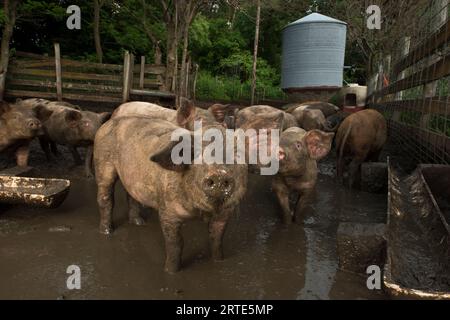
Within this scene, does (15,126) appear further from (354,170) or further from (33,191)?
(354,170)

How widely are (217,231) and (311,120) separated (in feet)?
19.8

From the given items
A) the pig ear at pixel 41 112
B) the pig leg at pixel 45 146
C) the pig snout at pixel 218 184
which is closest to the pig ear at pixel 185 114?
the pig snout at pixel 218 184

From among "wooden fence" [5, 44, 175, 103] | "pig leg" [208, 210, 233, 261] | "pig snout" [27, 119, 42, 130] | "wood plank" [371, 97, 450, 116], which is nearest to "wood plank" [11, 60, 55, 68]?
"wooden fence" [5, 44, 175, 103]

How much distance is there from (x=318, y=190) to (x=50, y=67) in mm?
9748

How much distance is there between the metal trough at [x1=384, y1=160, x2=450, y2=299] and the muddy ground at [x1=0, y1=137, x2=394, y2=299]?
0.35 meters

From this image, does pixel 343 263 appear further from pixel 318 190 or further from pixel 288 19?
pixel 288 19

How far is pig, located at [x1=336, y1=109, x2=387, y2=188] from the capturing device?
21.3 feet

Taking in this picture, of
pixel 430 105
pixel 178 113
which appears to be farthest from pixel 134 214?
pixel 430 105

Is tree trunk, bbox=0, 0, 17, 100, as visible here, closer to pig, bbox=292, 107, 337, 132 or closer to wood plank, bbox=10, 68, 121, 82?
wood plank, bbox=10, 68, 121, 82

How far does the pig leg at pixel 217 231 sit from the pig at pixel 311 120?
5572mm

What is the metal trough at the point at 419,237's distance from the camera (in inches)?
110

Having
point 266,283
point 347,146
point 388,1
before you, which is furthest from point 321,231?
point 388,1

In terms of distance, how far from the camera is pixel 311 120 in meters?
8.88

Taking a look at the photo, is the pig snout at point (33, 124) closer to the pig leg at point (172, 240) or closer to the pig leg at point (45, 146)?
the pig leg at point (45, 146)
